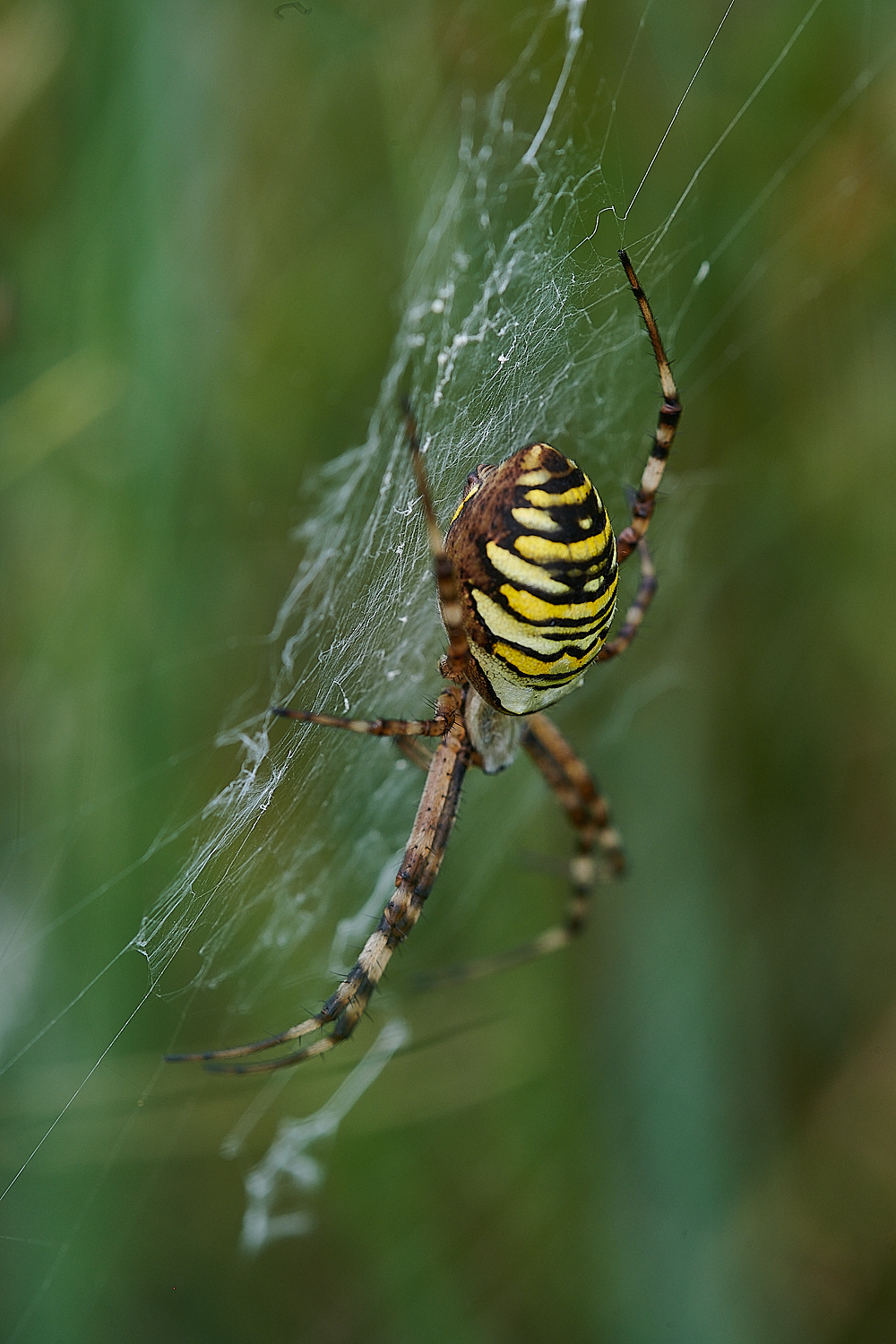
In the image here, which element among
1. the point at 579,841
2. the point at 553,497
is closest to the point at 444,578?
the point at 553,497

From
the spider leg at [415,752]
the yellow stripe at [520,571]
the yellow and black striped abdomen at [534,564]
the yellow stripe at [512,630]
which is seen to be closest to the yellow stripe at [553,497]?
the yellow and black striped abdomen at [534,564]

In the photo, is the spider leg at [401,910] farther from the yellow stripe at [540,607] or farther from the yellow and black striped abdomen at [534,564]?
the yellow stripe at [540,607]

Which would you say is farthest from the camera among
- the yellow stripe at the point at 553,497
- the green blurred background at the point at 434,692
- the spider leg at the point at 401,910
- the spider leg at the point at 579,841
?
the spider leg at the point at 579,841

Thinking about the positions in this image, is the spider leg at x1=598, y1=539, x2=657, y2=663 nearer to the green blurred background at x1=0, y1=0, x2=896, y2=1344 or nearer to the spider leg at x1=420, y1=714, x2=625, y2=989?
the spider leg at x1=420, y1=714, x2=625, y2=989

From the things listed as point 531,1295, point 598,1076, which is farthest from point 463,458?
point 531,1295

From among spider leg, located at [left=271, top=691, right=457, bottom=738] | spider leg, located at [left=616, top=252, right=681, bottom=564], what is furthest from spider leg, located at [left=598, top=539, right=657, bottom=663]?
spider leg, located at [left=271, top=691, right=457, bottom=738]

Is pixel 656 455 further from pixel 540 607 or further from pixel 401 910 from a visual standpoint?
pixel 401 910

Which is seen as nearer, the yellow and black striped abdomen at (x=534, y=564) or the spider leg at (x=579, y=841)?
the yellow and black striped abdomen at (x=534, y=564)
